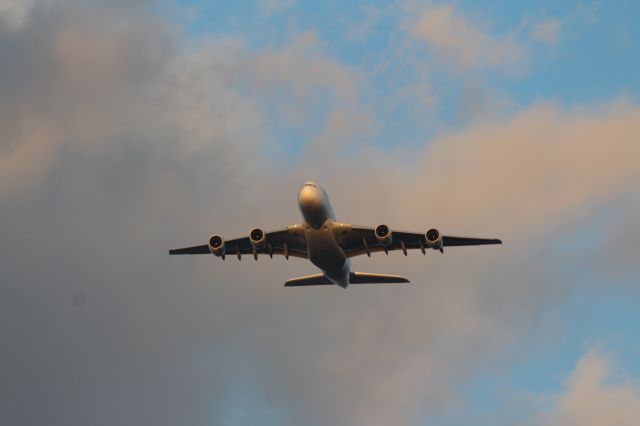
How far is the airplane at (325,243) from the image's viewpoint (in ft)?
222

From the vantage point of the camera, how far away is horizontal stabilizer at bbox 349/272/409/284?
71.9 meters

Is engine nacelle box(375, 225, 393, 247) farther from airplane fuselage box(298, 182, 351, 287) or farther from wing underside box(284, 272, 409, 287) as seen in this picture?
wing underside box(284, 272, 409, 287)

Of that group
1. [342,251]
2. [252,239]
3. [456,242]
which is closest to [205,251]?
[252,239]

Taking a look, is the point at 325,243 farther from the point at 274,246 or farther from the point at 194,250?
the point at 194,250

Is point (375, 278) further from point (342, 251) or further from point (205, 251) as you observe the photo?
point (205, 251)

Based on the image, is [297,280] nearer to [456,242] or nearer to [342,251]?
[342,251]

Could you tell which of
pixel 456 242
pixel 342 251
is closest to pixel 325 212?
pixel 342 251

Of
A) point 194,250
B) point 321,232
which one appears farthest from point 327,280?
point 194,250

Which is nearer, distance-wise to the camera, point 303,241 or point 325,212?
point 325,212

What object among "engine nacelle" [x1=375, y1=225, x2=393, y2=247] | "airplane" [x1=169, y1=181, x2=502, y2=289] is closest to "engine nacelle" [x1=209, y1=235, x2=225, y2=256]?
"airplane" [x1=169, y1=181, x2=502, y2=289]

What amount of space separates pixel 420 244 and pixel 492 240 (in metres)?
4.66

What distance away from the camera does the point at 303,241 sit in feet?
235

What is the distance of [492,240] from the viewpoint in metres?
70.5

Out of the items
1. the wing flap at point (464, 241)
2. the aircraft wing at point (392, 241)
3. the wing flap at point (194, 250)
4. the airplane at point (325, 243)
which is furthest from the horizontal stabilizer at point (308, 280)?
the wing flap at point (464, 241)
